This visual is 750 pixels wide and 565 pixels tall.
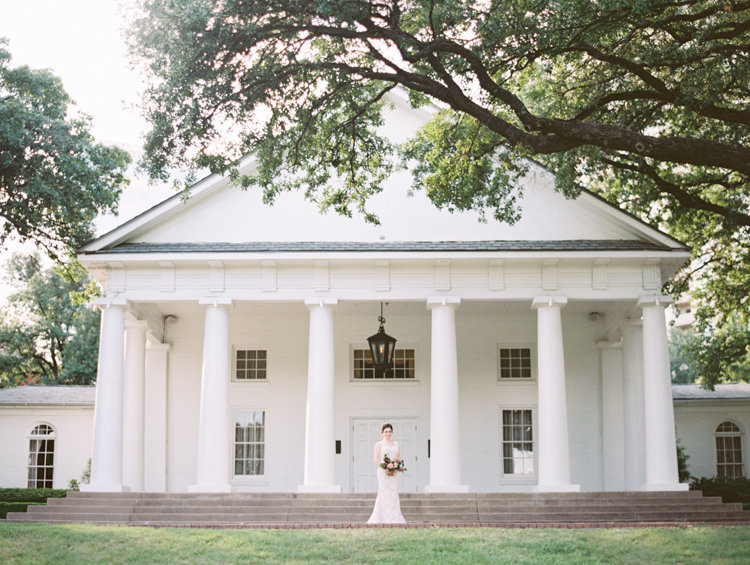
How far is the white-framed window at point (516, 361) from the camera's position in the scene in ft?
97.8

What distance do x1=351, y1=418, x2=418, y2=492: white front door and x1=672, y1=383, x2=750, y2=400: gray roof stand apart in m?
10.3

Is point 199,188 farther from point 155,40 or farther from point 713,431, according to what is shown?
point 713,431

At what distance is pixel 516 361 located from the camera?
30016 millimetres

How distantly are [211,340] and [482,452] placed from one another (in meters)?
9.20

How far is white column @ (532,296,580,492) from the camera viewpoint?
79.2 feet

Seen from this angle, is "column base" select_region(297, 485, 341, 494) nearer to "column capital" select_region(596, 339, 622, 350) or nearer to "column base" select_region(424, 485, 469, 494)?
"column base" select_region(424, 485, 469, 494)

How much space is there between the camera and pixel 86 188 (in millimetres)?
25953

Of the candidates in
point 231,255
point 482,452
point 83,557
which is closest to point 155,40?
point 83,557

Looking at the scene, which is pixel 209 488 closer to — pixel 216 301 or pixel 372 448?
pixel 216 301

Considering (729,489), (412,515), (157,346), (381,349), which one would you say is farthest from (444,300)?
(729,489)

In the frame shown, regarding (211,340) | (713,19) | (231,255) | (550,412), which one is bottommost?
(550,412)

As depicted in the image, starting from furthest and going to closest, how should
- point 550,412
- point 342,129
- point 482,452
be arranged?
point 482,452, point 550,412, point 342,129

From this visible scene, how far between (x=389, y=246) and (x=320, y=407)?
4.55 meters

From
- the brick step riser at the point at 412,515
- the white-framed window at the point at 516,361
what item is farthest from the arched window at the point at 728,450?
the brick step riser at the point at 412,515
